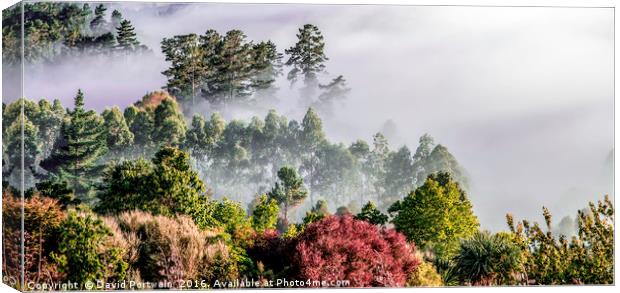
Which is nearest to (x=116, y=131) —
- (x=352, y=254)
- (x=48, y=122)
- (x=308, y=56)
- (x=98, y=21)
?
(x=48, y=122)

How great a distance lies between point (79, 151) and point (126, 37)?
2355mm

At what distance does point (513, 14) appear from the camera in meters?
23.3

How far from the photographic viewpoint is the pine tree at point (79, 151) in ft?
71.6

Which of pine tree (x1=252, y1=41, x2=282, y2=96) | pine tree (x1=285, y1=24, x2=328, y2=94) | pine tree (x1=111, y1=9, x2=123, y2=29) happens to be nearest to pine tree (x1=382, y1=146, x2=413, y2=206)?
pine tree (x1=285, y1=24, x2=328, y2=94)

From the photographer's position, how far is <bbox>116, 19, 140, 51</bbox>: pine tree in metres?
22.2

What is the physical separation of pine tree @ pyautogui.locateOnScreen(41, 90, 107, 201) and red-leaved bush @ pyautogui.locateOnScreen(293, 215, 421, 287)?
4183mm

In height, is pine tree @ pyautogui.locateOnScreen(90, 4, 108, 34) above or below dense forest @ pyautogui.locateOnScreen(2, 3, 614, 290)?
above

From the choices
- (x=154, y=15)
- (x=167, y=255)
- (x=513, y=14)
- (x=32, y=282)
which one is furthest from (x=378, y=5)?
(x=32, y=282)

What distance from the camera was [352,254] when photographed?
72.8 feet

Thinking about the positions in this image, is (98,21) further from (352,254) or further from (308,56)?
(352,254)

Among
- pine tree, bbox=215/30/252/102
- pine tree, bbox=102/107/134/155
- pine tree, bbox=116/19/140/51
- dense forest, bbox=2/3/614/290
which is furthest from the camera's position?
pine tree, bbox=215/30/252/102

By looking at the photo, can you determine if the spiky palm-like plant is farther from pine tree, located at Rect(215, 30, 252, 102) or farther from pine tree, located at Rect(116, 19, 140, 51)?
pine tree, located at Rect(116, 19, 140, 51)

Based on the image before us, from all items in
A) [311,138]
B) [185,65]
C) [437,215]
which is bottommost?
A: [437,215]

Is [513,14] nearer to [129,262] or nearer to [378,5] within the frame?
[378,5]
